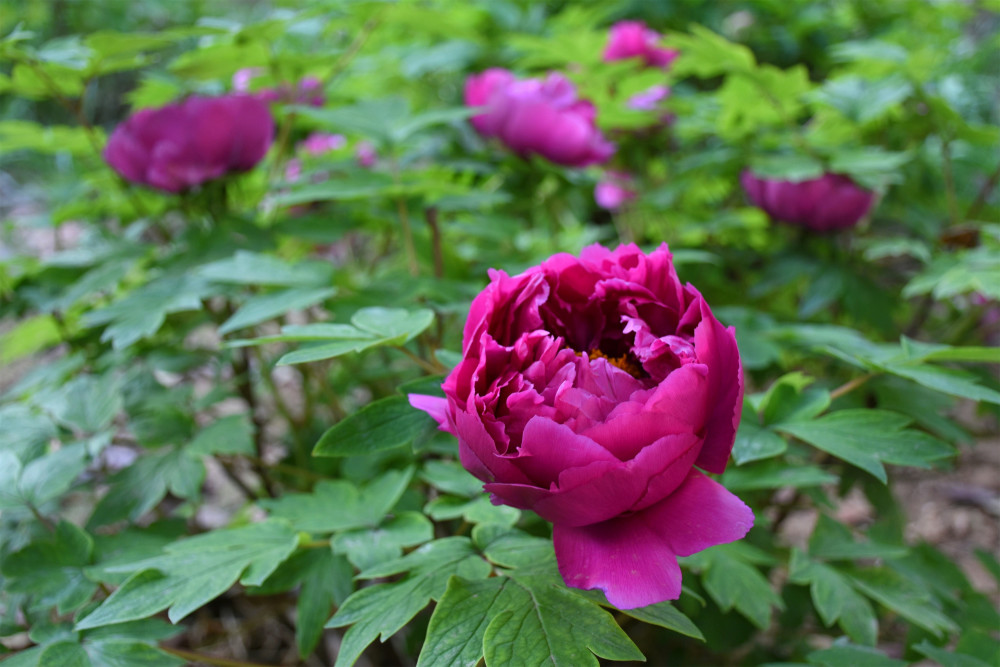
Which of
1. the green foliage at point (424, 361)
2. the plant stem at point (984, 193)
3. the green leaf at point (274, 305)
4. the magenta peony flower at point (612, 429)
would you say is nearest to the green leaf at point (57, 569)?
the green foliage at point (424, 361)

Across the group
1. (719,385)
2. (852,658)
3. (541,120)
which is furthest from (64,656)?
(541,120)

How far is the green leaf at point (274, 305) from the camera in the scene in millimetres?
725

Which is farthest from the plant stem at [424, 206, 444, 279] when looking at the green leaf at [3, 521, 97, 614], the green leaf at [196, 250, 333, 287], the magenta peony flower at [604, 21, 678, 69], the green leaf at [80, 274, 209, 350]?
the magenta peony flower at [604, 21, 678, 69]

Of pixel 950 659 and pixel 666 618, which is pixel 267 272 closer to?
pixel 666 618

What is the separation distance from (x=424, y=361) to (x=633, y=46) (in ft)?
3.61

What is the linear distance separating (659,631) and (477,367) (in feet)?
2.08

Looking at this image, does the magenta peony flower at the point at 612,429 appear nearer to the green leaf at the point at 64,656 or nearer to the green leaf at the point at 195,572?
the green leaf at the point at 195,572

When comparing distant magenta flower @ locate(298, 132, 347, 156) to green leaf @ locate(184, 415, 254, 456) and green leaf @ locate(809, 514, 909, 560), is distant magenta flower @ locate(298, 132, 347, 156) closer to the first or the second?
green leaf @ locate(184, 415, 254, 456)

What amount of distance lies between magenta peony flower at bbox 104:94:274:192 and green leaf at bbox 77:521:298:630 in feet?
1.76

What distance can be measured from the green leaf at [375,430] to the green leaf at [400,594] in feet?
0.31

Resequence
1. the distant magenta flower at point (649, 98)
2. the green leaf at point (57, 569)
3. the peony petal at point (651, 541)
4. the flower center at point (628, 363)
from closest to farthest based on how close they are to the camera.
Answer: the peony petal at point (651, 541) → the flower center at point (628, 363) → the green leaf at point (57, 569) → the distant magenta flower at point (649, 98)

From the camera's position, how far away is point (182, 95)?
1236mm

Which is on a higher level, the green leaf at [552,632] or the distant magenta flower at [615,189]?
the green leaf at [552,632]

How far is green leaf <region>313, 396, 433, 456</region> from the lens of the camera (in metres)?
0.53
